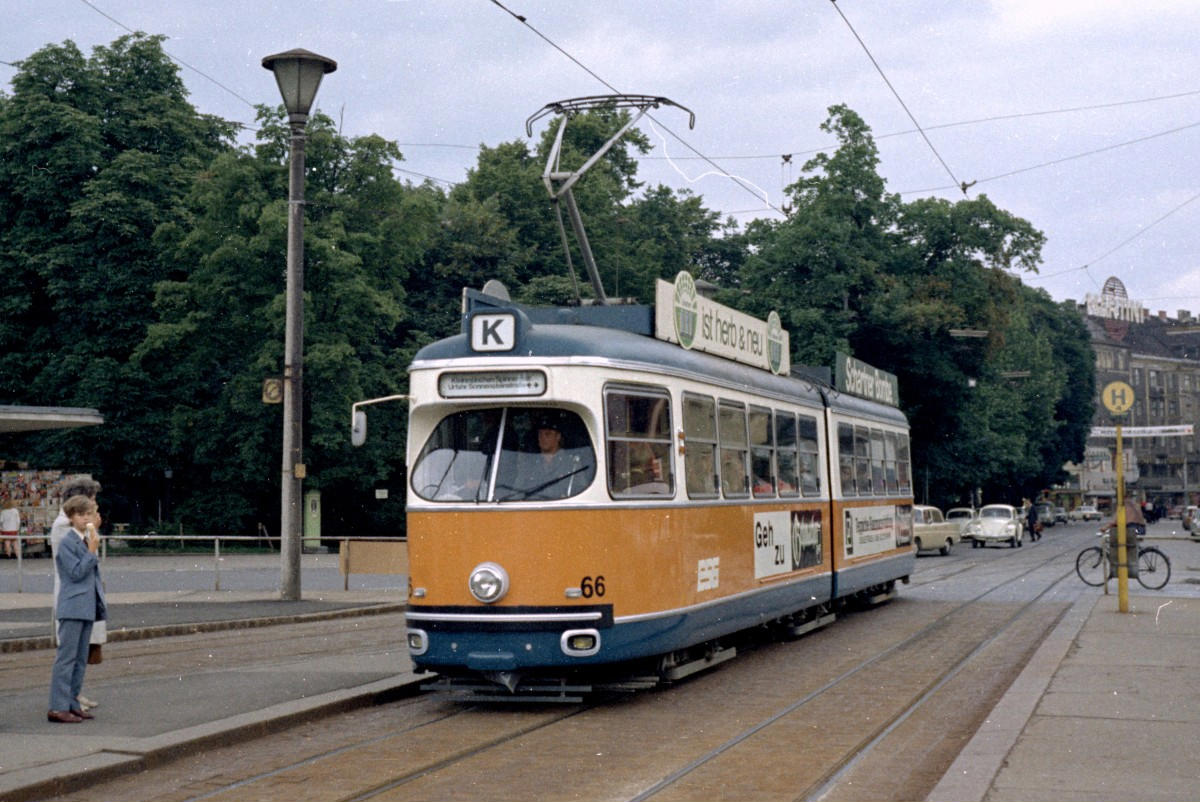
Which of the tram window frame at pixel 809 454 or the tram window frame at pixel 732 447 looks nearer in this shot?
the tram window frame at pixel 732 447

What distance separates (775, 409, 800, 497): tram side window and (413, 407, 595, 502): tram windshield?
4.54 metres

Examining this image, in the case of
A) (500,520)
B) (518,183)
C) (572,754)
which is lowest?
(572,754)

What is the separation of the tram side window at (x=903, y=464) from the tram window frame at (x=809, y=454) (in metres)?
5.66

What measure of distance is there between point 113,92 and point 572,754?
43.8 meters

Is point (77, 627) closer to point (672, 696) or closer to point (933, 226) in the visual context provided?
point (672, 696)

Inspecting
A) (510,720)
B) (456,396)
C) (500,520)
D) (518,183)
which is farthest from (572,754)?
(518,183)

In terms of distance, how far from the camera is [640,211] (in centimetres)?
6391

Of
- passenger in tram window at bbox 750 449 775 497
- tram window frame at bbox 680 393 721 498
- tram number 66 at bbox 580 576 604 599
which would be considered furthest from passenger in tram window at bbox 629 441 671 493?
passenger in tram window at bbox 750 449 775 497

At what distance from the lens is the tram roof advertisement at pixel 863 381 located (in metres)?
19.8

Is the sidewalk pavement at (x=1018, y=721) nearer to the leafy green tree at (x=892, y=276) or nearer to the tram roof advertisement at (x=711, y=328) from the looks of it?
the tram roof advertisement at (x=711, y=328)

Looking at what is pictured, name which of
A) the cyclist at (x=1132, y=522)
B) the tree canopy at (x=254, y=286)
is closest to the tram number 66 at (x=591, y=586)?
the cyclist at (x=1132, y=522)

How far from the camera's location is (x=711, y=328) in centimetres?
1404

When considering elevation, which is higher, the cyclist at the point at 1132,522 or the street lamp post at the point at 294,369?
the street lamp post at the point at 294,369

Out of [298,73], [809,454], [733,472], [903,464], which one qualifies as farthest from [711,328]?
[903,464]
